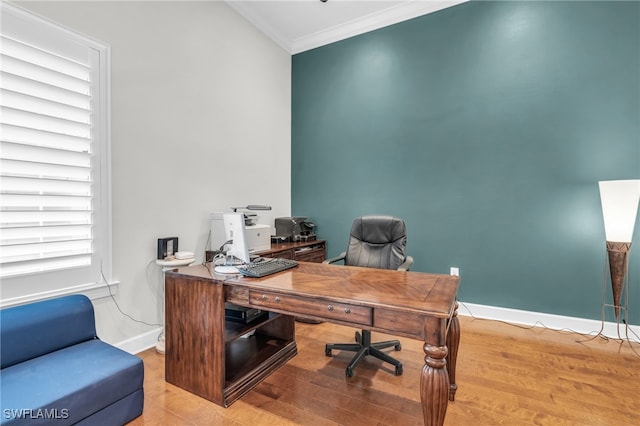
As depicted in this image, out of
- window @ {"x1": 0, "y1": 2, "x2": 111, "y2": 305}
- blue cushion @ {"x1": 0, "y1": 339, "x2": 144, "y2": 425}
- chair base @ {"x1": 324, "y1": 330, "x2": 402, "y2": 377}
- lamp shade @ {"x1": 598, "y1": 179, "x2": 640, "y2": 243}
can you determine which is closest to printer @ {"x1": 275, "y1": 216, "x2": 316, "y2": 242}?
chair base @ {"x1": 324, "y1": 330, "x2": 402, "y2": 377}

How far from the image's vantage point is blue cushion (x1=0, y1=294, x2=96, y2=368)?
4.94 feet

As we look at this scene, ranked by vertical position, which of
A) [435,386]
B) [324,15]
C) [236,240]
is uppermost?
[324,15]

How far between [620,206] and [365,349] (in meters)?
2.42

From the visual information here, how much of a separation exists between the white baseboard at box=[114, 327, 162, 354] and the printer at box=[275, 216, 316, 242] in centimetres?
161

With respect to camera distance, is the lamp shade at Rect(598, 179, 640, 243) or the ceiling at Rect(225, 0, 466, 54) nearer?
→ the lamp shade at Rect(598, 179, 640, 243)

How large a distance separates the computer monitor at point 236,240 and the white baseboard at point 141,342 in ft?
3.72

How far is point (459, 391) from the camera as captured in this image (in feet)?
6.16

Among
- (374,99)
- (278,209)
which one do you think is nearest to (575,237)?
(374,99)

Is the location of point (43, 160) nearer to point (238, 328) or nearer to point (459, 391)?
point (238, 328)

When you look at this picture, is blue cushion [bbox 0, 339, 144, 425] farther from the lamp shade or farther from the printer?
the lamp shade

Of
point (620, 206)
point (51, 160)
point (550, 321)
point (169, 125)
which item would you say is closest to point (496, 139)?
point (620, 206)

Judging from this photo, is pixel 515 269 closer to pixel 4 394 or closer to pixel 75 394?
pixel 75 394

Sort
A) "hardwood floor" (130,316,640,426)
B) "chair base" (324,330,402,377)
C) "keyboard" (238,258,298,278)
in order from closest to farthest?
"hardwood floor" (130,316,640,426) → "keyboard" (238,258,298,278) → "chair base" (324,330,402,377)

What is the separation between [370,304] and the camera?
1.32m
